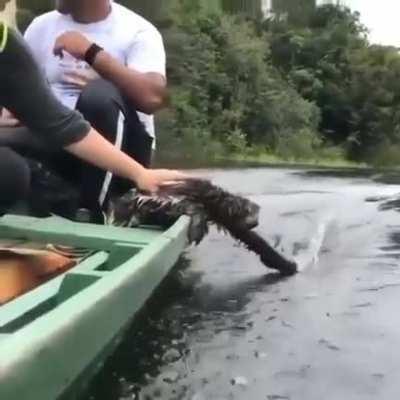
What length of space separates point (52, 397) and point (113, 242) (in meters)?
1.20

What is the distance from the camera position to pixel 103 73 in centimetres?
385

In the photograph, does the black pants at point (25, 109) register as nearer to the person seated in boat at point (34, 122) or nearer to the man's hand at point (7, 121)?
the person seated in boat at point (34, 122)

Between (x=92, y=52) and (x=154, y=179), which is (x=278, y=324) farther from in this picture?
(x=92, y=52)

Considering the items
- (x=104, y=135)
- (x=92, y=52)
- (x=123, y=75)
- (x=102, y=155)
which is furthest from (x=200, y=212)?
(x=102, y=155)

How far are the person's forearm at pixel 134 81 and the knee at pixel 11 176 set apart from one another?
2.58 ft

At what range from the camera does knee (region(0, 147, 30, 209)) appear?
3.06m

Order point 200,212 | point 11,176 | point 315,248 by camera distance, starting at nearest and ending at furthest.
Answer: point 11,176, point 200,212, point 315,248

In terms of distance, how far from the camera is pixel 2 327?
216cm

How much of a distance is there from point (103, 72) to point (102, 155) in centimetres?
81

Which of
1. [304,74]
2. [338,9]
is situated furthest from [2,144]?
[338,9]

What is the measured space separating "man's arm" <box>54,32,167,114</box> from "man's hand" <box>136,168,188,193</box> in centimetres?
59

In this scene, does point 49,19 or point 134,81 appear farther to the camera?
point 49,19

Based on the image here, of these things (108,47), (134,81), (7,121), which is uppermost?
(108,47)

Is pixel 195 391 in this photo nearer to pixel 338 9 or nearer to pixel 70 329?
pixel 70 329
